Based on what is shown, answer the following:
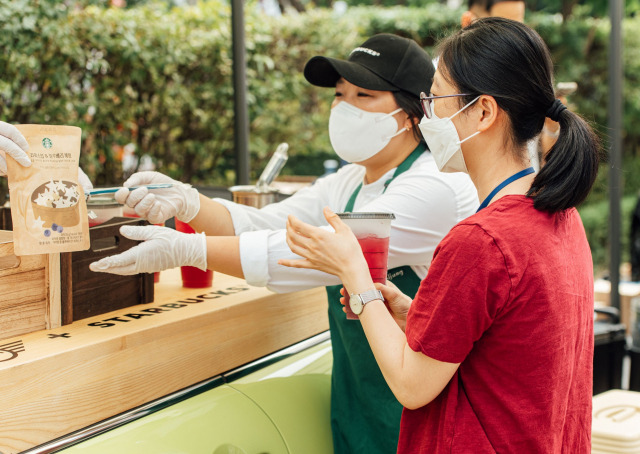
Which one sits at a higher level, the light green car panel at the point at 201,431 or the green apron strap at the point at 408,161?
the green apron strap at the point at 408,161

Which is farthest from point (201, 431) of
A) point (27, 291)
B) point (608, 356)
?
Answer: point (608, 356)

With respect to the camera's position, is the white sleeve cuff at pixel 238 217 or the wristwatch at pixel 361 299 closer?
the wristwatch at pixel 361 299

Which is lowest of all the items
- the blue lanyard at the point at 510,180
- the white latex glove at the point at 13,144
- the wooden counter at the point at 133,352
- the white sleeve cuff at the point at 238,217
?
the wooden counter at the point at 133,352

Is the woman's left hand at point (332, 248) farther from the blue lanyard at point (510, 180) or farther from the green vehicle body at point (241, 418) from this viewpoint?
the green vehicle body at point (241, 418)

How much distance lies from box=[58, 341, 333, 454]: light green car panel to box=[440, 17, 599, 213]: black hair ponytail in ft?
3.09

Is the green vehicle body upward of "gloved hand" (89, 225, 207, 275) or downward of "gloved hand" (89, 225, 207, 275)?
downward

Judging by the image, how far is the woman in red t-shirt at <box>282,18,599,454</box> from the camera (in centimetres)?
116

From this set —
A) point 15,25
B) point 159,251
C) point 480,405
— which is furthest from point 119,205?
point 15,25

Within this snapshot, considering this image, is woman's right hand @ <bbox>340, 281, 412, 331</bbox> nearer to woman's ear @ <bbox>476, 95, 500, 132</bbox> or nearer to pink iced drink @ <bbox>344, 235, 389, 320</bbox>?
pink iced drink @ <bbox>344, 235, 389, 320</bbox>

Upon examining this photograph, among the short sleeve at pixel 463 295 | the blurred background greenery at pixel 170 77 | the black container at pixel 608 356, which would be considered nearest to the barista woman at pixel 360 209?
the short sleeve at pixel 463 295

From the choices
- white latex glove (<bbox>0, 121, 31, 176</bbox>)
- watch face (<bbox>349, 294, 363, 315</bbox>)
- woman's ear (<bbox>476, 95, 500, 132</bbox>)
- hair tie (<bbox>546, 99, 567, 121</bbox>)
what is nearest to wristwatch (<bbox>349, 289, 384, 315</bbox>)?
watch face (<bbox>349, 294, 363, 315</bbox>)

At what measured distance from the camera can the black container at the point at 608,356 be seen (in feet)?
12.2

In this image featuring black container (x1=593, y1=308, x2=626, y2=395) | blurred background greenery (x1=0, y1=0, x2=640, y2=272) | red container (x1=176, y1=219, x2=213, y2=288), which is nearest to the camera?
red container (x1=176, y1=219, x2=213, y2=288)

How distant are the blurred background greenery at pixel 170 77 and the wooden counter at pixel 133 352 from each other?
9.35 ft
